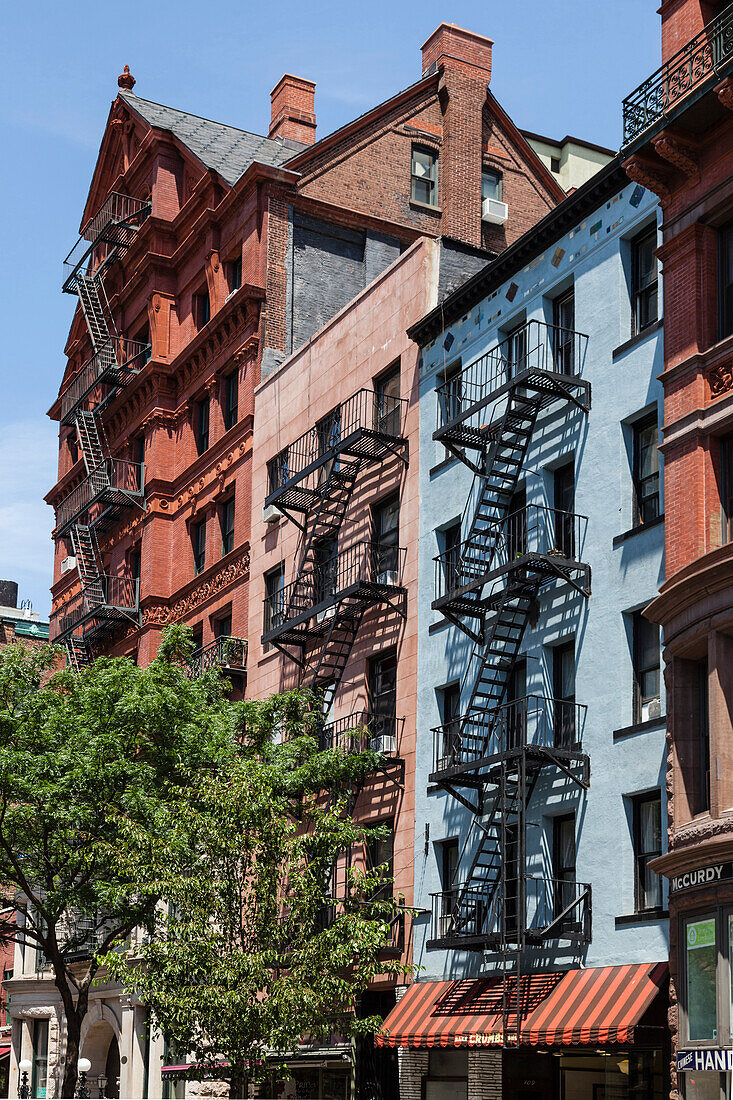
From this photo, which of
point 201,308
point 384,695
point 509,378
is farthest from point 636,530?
point 201,308

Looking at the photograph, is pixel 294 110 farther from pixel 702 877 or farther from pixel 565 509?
pixel 702 877

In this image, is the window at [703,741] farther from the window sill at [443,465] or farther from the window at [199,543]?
the window at [199,543]

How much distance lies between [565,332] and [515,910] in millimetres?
11930

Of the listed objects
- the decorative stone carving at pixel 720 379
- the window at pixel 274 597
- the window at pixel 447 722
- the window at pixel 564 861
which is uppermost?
the window at pixel 274 597

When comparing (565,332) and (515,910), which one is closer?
(515,910)

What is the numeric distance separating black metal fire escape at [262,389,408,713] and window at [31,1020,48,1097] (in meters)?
25.9

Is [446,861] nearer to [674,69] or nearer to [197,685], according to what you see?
[197,685]

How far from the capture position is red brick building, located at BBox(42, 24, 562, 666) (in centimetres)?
4981

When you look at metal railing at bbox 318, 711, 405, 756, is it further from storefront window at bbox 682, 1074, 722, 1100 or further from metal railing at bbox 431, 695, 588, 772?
storefront window at bbox 682, 1074, 722, 1100

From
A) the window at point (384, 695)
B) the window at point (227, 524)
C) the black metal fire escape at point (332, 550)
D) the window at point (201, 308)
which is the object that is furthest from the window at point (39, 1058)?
the window at point (384, 695)

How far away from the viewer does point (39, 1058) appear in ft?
202

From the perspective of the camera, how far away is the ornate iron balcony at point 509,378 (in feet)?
102

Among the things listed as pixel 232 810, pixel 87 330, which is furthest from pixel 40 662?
pixel 87 330

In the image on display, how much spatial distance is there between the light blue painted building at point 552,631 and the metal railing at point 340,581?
6.71 ft
